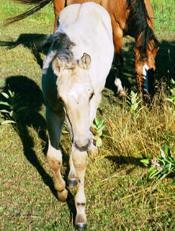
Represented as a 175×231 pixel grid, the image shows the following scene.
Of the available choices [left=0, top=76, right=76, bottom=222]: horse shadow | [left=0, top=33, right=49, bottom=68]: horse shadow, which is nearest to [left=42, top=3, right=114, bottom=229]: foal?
[left=0, top=76, right=76, bottom=222]: horse shadow

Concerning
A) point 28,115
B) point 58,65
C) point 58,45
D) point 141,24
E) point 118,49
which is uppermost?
point 58,65

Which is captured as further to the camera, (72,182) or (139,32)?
(139,32)

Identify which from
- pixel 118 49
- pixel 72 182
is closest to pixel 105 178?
pixel 72 182

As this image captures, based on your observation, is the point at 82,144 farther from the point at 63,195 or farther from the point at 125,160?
the point at 125,160

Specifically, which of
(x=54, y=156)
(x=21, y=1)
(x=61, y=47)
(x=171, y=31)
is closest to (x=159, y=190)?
(x=54, y=156)

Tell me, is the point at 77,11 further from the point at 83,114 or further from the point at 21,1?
the point at 21,1

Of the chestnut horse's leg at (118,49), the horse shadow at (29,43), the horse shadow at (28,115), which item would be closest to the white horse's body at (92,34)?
the horse shadow at (28,115)

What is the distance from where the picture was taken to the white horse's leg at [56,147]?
4414 mm

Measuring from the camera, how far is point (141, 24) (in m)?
7.27

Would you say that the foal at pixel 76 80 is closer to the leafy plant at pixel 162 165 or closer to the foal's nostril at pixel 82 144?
the foal's nostril at pixel 82 144

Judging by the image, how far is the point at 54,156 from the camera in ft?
15.1

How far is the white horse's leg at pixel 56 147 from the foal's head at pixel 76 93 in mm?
721

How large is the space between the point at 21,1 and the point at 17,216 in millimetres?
5754

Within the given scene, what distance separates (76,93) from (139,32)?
13.2ft
